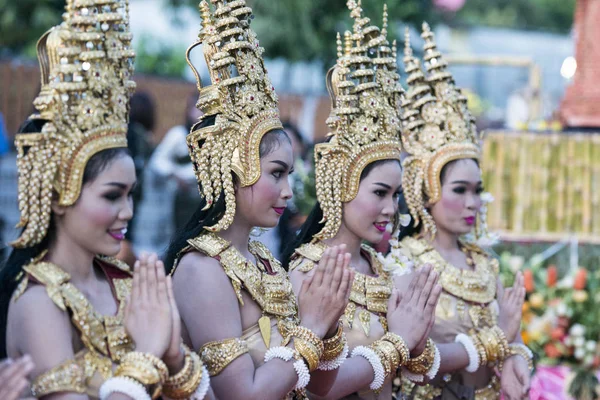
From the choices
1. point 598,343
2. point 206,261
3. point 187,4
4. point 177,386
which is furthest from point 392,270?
point 187,4

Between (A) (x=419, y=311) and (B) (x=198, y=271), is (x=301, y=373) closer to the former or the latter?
(B) (x=198, y=271)

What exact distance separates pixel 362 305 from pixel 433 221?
107 centimetres

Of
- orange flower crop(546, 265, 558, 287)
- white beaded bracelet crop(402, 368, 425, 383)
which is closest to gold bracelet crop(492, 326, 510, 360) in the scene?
white beaded bracelet crop(402, 368, 425, 383)

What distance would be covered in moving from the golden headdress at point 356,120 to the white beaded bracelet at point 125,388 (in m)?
1.63

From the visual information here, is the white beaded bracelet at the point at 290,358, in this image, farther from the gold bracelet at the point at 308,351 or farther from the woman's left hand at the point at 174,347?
the woman's left hand at the point at 174,347

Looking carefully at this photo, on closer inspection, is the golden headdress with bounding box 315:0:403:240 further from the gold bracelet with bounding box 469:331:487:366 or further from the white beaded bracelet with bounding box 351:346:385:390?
the gold bracelet with bounding box 469:331:487:366

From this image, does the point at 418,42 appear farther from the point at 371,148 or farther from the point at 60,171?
the point at 60,171

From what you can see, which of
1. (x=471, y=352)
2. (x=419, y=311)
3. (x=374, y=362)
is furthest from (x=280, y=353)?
(x=471, y=352)

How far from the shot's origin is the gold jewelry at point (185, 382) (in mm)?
3066

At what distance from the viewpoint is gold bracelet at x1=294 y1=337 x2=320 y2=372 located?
3578 millimetres

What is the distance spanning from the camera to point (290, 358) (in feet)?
11.6

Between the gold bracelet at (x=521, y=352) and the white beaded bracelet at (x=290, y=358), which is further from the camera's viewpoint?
the gold bracelet at (x=521, y=352)

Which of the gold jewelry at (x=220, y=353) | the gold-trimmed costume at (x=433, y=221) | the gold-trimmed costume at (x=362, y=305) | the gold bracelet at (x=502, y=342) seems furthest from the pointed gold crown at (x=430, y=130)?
the gold jewelry at (x=220, y=353)

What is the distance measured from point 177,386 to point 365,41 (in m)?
2.10
